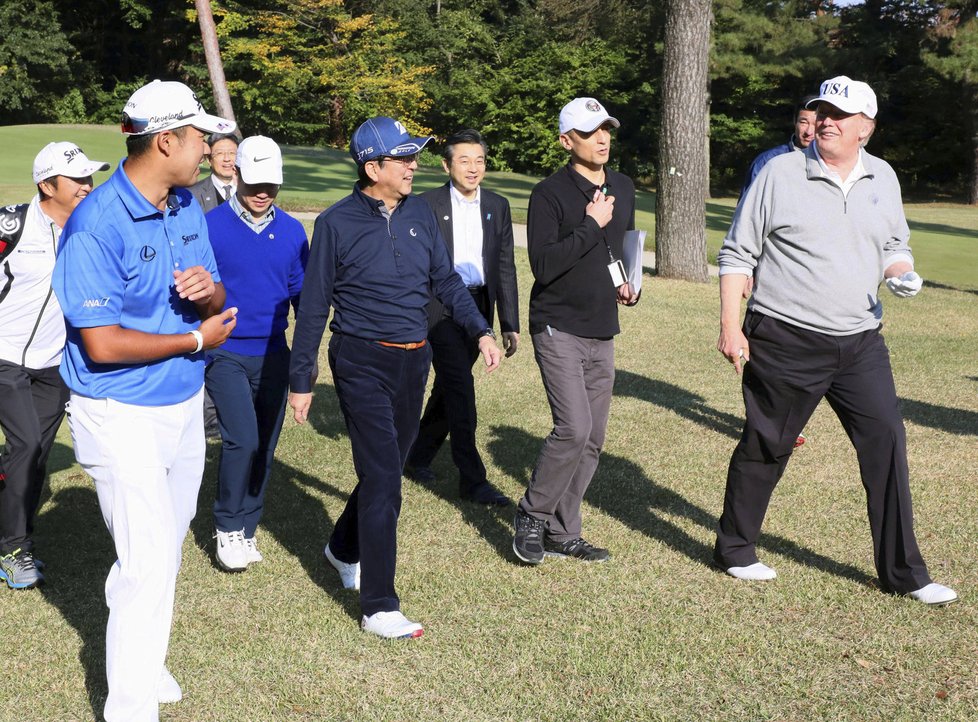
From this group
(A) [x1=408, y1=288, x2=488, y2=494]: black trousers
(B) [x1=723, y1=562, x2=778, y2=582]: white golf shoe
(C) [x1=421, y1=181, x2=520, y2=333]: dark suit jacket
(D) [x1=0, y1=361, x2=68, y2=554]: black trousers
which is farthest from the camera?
(C) [x1=421, y1=181, x2=520, y2=333]: dark suit jacket

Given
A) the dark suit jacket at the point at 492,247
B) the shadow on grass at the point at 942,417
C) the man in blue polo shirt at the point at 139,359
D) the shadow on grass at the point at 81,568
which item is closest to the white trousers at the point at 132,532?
the man in blue polo shirt at the point at 139,359

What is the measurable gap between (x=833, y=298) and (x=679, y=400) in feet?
15.4

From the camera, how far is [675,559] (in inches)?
225

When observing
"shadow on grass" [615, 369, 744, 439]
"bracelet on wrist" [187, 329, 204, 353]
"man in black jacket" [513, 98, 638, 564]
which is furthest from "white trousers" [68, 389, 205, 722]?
"shadow on grass" [615, 369, 744, 439]

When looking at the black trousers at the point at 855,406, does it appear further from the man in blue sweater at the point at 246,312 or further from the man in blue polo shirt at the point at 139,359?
the man in blue polo shirt at the point at 139,359

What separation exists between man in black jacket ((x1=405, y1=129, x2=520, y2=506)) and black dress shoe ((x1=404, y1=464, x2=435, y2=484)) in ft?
1.19

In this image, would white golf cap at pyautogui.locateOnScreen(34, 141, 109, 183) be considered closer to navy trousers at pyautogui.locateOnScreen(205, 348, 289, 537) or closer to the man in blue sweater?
the man in blue sweater

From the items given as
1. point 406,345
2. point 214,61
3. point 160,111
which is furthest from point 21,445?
point 214,61

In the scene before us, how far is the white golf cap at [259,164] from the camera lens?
18.0 feet

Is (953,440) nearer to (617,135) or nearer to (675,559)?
(675,559)

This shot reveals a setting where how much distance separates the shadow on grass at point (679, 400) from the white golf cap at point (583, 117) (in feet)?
11.7

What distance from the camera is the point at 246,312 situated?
5586mm

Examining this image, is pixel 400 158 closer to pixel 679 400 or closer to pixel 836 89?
pixel 836 89

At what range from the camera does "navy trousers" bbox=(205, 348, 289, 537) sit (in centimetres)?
561
